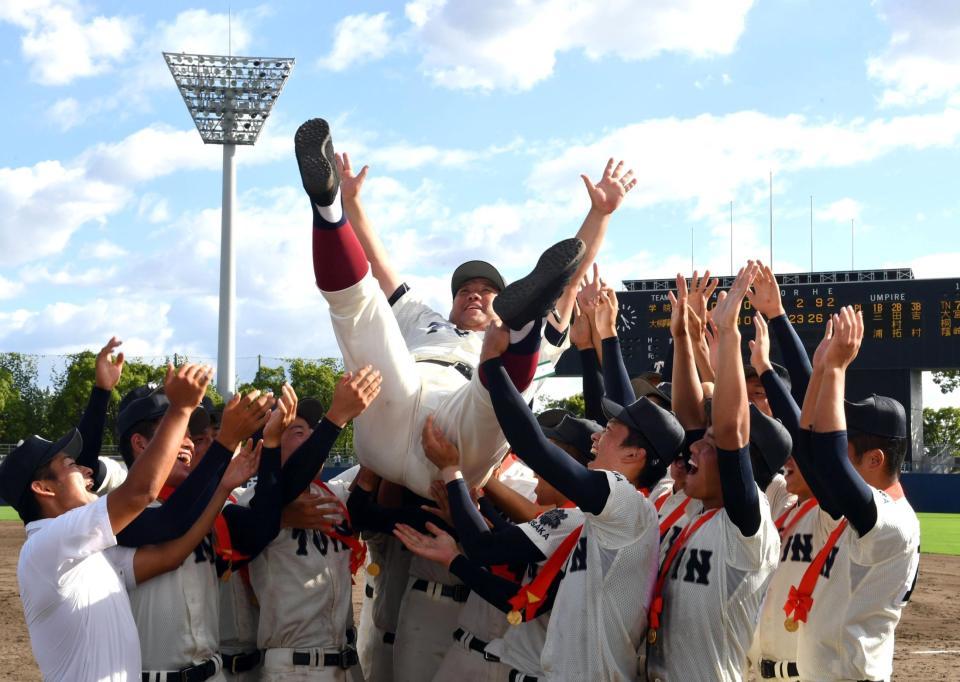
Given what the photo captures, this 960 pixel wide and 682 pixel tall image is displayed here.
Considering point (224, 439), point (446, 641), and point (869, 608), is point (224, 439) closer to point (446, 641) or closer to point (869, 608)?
point (446, 641)

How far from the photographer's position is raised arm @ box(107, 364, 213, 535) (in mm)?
3363

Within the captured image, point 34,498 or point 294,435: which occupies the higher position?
point 294,435

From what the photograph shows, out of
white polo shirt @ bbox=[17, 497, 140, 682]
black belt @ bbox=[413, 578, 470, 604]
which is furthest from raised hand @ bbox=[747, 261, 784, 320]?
white polo shirt @ bbox=[17, 497, 140, 682]

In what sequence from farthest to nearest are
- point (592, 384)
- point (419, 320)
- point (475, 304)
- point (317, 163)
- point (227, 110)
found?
point (227, 110) < point (592, 384) < point (419, 320) < point (475, 304) < point (317, 163)

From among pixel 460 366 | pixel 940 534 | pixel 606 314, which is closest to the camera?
pixel 460 366

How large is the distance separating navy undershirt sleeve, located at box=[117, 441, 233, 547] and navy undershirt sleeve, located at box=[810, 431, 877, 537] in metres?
2.07

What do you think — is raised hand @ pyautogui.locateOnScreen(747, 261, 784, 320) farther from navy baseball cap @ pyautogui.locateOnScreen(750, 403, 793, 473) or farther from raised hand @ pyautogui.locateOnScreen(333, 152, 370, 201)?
raised hand @ pyautogui.locateOnScreen(333, 152, 370, 201)

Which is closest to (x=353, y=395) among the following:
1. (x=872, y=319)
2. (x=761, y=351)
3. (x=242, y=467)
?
(x=242, y=467)

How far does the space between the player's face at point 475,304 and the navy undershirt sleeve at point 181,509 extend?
1.59 m

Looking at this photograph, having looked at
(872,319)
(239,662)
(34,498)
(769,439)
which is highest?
(872,319)

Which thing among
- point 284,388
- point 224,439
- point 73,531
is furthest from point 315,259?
point 73,531

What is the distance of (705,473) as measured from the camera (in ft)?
11.8

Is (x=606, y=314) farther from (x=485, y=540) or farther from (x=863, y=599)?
(x=863, y=599)

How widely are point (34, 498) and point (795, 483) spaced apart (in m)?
2.89
